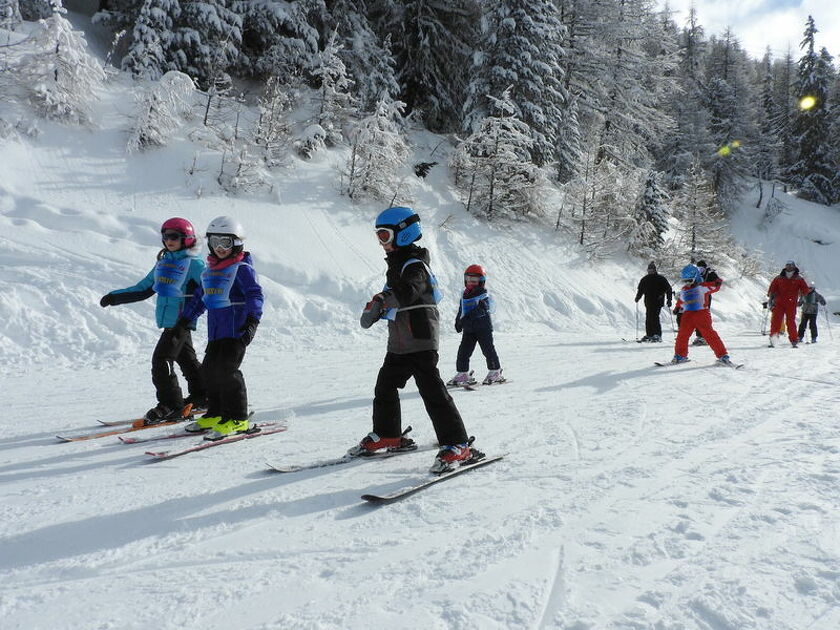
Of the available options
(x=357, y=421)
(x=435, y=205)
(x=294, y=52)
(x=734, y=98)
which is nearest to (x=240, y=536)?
(x=357, y=421)

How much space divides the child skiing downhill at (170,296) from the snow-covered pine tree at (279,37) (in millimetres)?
14422

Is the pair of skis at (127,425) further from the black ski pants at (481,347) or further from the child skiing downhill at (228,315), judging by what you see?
the black ski pants at (481,347)

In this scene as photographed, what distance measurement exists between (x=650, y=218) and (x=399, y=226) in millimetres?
21085

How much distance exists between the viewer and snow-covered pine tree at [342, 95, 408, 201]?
15875 mm

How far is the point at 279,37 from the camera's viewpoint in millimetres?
18078

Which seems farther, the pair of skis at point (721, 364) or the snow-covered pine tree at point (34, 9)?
the snow-covered pine tree at point (34, 9)

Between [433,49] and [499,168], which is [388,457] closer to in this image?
[499,168]

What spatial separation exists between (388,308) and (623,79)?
2731cm

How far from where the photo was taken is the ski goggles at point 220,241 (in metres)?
4.30

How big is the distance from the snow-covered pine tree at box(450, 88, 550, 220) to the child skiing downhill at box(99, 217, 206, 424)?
1446 cm

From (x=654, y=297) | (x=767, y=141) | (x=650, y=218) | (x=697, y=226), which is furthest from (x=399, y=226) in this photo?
(x=767, y=141)

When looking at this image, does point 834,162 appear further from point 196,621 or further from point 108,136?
point 196,621

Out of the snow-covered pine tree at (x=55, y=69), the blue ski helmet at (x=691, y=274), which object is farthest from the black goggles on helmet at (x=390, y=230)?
the snow-covered pine tree at (x=55, y=69)

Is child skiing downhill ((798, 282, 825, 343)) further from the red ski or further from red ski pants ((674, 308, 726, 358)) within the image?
the red ski
